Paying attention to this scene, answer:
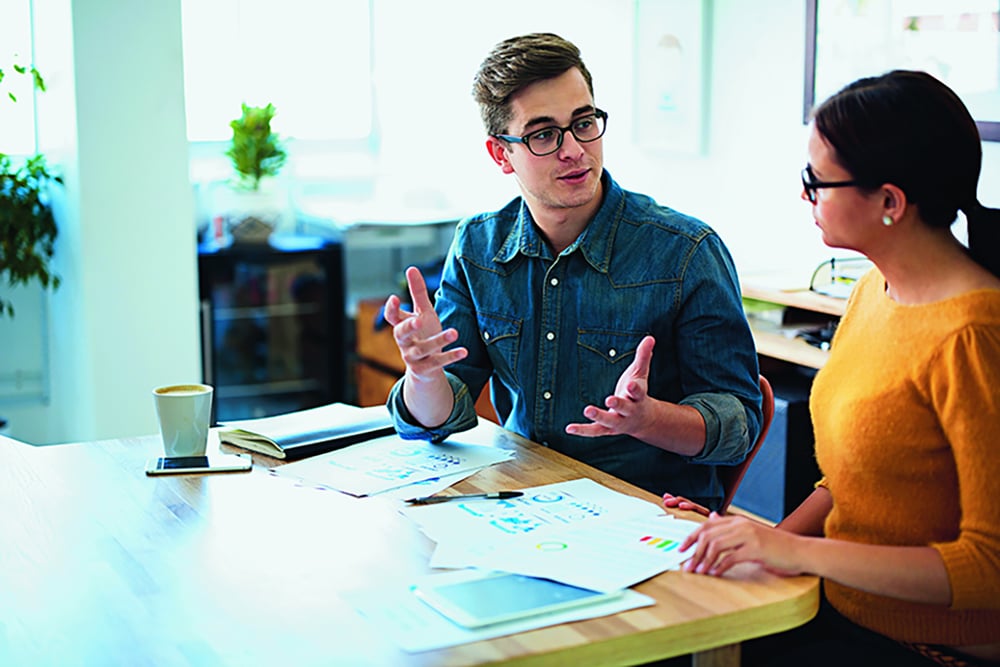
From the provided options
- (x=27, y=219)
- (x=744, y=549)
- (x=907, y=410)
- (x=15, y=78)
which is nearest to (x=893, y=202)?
(x=907, y=410)

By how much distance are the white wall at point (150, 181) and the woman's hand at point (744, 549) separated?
199 centimetres

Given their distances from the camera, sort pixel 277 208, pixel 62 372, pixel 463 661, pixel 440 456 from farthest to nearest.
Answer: pixel 277 208 → pixel 62 372 → pixel 440 456 → pixel 463 661

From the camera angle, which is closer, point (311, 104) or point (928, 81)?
point (928, 81)

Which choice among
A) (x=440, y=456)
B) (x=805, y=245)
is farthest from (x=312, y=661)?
(x=805, y=245)

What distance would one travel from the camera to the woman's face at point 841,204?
1439 millimetres

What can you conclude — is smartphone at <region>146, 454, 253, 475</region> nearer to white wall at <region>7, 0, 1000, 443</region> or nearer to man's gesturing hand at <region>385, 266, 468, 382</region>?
man's gesturing hand at <region>385, 266, 468, 382</region>

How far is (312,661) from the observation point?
1.17 metres

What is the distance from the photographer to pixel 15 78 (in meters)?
3.73

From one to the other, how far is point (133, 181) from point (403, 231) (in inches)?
47.6

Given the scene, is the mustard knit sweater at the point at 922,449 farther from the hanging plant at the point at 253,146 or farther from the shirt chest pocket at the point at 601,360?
the hanging plant at the point at 253,146

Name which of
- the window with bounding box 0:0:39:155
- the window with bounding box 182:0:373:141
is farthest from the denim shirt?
the window with bounding box 182:0:373:141

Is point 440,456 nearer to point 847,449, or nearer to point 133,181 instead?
point 847,449

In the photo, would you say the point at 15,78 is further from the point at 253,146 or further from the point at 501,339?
the point at 501,339

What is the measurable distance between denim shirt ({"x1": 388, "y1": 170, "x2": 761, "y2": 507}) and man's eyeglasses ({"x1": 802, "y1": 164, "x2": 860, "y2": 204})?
45 centimetres
